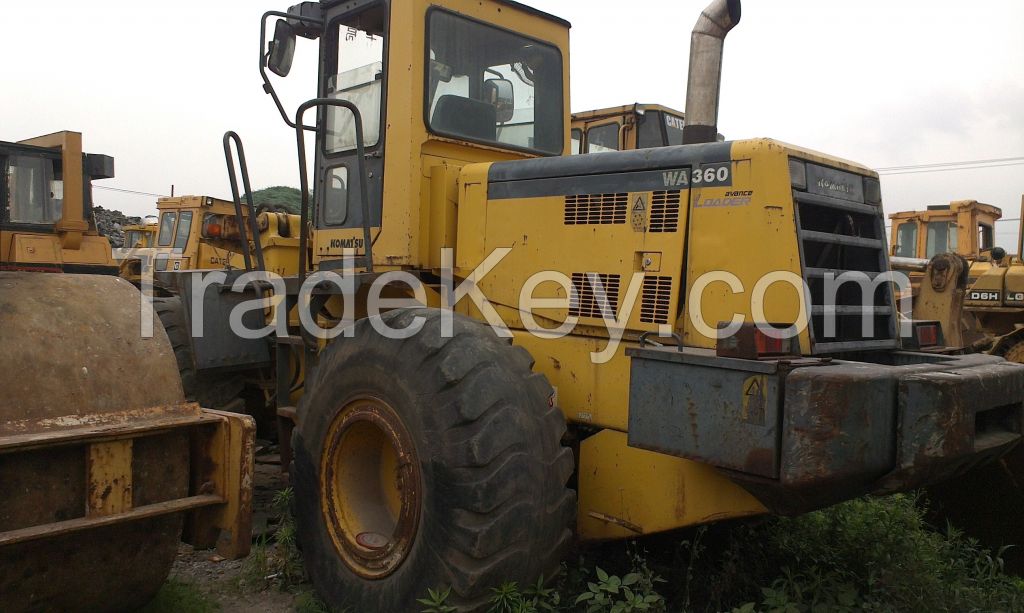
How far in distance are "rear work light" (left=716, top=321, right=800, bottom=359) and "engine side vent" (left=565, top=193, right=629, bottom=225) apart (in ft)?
2.81

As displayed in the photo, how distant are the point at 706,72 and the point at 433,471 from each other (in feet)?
8.14

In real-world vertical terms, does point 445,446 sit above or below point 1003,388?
below

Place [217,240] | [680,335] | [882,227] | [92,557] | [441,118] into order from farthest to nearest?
[217,240] < [441,118] < [882,227] < [680,335] < [92,557]

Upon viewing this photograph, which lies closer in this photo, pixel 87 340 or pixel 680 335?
pixel 87 340

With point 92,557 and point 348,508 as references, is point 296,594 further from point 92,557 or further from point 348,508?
point 92,557

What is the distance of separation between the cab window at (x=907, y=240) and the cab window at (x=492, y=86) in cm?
1219

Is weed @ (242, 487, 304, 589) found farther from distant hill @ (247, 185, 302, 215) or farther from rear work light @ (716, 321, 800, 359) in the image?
distant hill @ (247, 185, 302, 215)

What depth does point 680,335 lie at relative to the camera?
376 centimetres

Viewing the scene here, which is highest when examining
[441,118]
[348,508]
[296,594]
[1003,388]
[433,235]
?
[441,118]

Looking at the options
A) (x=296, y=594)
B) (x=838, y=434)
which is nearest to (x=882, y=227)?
(x=838, y=434)

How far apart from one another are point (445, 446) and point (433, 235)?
5.49ft

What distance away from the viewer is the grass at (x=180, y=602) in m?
3.88

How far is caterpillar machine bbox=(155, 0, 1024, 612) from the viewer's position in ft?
10.3

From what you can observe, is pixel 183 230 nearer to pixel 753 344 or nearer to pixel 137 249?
pixel 137 249
